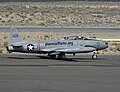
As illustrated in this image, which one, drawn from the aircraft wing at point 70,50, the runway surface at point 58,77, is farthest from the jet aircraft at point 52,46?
the runway surface at point 58,77

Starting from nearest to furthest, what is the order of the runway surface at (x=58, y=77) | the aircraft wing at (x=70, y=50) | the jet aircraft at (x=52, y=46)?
the runway surface at (x=58, y=77) < the jet aircraft at (x=52, y=46) < the aircraft wing at (x=70, y=50)

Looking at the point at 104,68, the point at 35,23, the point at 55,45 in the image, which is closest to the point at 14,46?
the point at 55,45

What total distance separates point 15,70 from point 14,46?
30.9 feet

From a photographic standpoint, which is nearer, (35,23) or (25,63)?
(25,63)

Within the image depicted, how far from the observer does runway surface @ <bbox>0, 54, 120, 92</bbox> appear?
24.6m

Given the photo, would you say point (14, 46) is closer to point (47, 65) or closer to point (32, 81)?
point (47, 65)

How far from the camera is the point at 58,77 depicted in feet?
94.3

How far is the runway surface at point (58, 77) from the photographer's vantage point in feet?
80.7

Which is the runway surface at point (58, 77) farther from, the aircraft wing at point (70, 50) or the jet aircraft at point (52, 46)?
the aircraft wing at point (70, 50)

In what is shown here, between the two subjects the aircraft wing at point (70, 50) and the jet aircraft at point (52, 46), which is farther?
the aircraft wing at point (70, 50)

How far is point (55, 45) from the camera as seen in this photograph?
42.6 metres

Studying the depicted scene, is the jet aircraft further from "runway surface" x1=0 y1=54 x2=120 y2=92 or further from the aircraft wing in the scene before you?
"runway surface" x1=0 y1=54 x2=120 y2=92

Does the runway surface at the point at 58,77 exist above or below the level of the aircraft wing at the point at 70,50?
above

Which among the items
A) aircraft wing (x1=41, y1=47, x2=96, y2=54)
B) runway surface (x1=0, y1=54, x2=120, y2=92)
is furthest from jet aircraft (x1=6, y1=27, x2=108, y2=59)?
runway surface (x1=0, y1=54, x2=120, y2=92)
